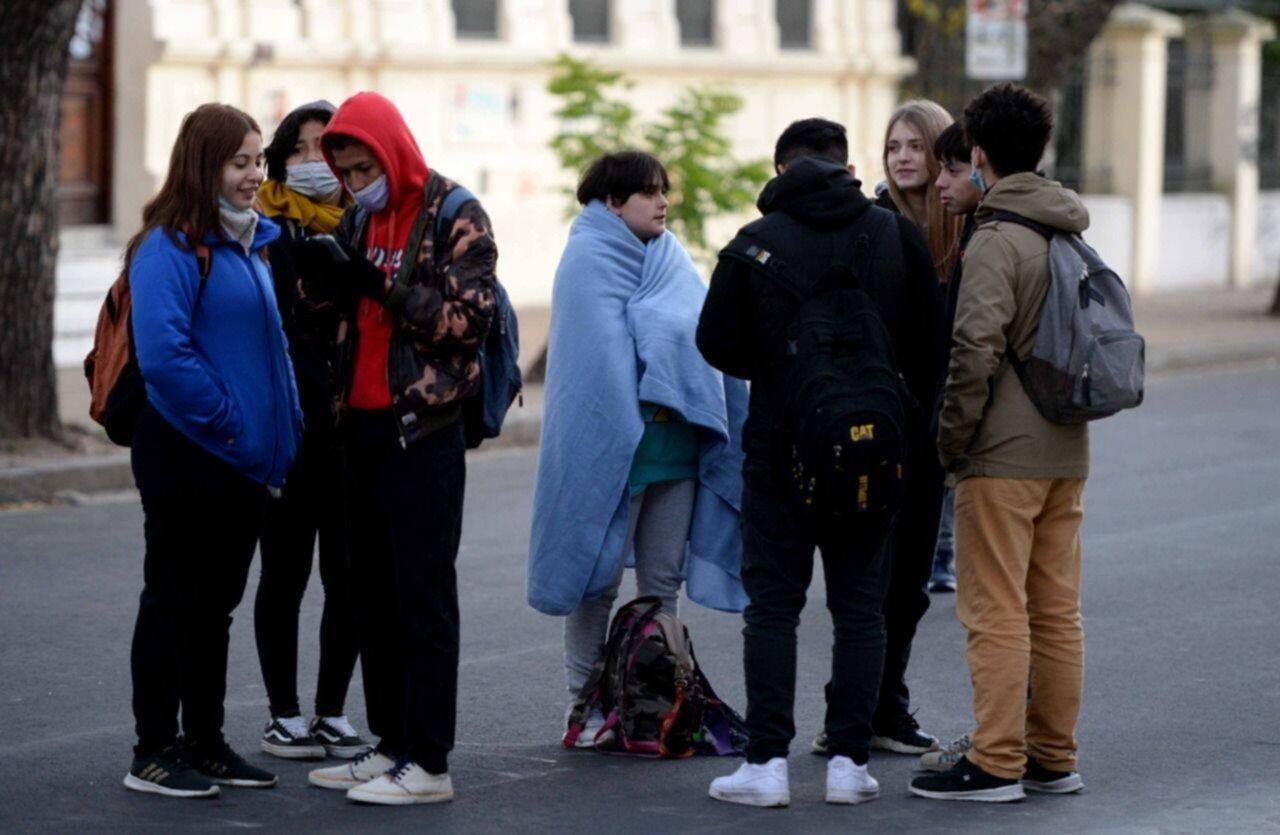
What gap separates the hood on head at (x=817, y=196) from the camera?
5777 millimetres

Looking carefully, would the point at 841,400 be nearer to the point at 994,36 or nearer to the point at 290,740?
the point at 290,740

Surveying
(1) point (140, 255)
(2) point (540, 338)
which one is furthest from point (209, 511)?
(2) point (540, 338)

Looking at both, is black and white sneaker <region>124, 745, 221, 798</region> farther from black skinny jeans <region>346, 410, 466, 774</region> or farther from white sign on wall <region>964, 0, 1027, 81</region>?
white sign on wall <region>964, 0, 1027, 81</region>

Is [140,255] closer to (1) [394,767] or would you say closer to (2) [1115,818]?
(1) [394,767]

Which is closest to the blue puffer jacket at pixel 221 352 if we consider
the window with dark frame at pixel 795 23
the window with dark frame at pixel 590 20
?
the window with dark frame at pixel 590 20

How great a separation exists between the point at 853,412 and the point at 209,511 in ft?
5.41

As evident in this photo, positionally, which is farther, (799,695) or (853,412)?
(799,695)

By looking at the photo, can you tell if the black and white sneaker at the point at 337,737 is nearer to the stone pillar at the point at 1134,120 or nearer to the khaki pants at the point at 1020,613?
the khaki pants at the point at 1020,613

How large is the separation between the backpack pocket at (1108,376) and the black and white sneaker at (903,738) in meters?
1.23

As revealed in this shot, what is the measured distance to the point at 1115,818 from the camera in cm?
590

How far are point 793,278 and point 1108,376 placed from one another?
837 mm

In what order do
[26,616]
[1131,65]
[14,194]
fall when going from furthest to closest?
[1131,65] < [14,194] < [26,616]

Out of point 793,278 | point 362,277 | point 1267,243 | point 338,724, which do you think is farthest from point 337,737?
point 1267,243

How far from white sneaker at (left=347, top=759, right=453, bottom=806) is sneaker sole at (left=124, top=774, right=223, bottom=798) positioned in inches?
14.0
